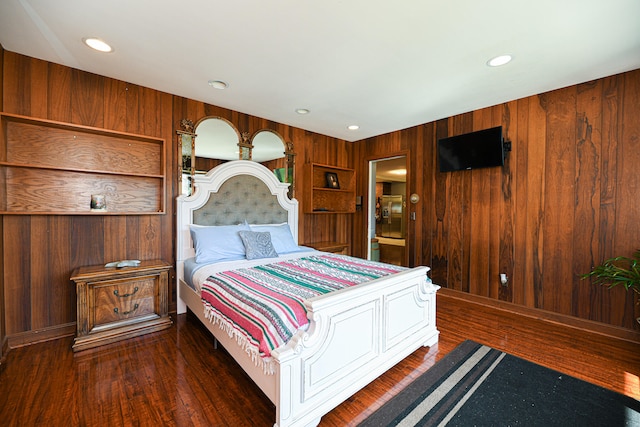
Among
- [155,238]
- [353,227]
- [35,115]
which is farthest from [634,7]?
[35,115]

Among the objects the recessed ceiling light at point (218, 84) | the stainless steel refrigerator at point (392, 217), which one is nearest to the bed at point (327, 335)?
the recessed ceiling light at point (218, 84)

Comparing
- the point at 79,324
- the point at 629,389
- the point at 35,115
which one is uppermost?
the point at 35,115

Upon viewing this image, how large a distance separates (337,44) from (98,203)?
2.76 m

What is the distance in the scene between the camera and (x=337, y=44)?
2.10 m

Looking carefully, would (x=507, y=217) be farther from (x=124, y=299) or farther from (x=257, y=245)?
(x=124, y=299)

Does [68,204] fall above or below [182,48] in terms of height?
below

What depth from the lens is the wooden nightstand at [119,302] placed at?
2330mm

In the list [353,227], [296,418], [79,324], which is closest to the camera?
[296,418]

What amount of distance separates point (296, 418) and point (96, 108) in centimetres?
331

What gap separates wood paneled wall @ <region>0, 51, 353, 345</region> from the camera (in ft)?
7.74

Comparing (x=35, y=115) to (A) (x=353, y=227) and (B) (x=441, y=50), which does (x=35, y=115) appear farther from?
(A) (x=353, y=227)

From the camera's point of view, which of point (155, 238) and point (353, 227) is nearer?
point (155, 238)

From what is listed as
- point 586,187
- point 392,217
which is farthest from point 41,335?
point 392,217

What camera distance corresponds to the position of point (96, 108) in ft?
8.84
